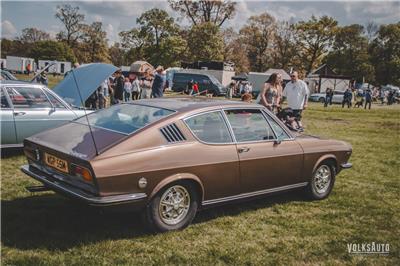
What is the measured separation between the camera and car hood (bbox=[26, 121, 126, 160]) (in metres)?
3.98

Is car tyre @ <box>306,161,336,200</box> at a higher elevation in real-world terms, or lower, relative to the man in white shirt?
lower

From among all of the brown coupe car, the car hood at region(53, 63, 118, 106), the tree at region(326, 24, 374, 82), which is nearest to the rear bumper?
the brown coupe car

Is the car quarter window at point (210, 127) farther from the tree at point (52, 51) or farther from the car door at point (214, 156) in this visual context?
the tree at point (52, 51)

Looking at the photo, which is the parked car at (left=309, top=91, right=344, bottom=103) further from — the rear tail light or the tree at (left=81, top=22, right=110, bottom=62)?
the tree at (left=81, top=22, right=110, bottom=62)

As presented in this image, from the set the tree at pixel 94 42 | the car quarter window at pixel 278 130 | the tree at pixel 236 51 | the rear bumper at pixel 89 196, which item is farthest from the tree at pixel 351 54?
the rear bumper at pixel 89 196

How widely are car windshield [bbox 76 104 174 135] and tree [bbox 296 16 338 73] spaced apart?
207 ft

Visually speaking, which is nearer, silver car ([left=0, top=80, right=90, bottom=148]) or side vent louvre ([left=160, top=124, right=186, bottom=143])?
side vent louvre ([left=160, top=124, right=186, bottom=143])

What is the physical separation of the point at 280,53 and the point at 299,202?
61809 millimetres

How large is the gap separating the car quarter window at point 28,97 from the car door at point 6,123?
0.37 ft

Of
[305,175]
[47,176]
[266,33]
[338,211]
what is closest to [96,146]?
[47,176]

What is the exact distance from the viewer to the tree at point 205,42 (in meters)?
55.1

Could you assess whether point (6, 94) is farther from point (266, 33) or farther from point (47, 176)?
point (266, 33)

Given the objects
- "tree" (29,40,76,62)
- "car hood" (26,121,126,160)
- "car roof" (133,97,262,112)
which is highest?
"tree" (29,40,76,62)

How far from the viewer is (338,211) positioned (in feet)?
18.3
